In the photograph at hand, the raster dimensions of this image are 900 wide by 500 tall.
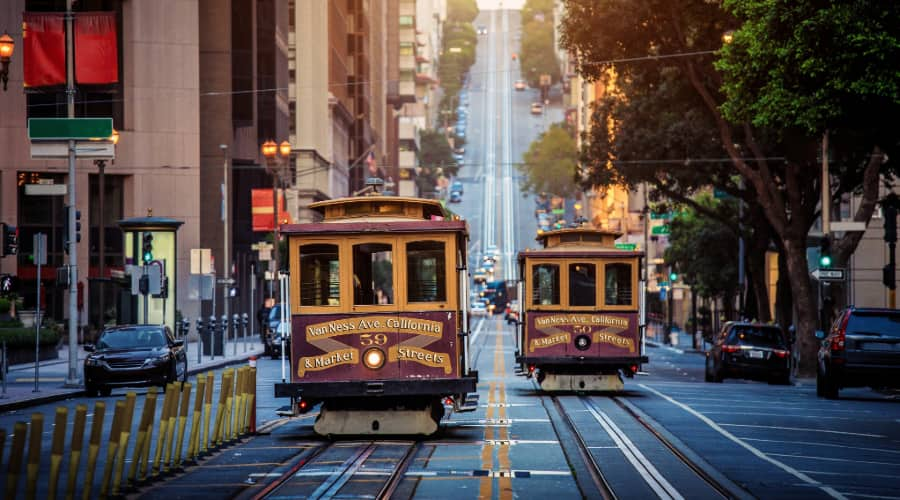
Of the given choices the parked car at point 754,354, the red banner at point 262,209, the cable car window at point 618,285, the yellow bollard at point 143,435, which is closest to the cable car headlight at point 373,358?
the yellow bollard at point 143,435

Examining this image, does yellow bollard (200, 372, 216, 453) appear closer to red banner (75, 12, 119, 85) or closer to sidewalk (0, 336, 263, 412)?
sidewalk (0, 336, 263, 412)

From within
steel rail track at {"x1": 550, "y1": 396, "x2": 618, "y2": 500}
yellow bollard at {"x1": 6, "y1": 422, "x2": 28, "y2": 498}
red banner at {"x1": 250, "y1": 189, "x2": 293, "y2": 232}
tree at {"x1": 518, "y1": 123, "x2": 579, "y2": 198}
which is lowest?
steel rail track at {"x1": 550, "y1": 396, "x2": 618, "y2": 500}

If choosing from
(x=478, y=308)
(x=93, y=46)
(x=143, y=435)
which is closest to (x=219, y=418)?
(x=143, y=435)

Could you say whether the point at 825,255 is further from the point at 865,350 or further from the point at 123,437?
the point at 123,437

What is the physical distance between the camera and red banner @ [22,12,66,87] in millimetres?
39375

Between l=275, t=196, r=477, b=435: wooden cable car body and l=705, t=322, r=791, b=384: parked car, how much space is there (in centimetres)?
2053

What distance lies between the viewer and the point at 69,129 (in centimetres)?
3647

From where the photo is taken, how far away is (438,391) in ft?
67.3

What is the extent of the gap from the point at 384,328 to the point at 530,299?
11853 millimetres

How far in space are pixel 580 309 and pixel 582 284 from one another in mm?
515

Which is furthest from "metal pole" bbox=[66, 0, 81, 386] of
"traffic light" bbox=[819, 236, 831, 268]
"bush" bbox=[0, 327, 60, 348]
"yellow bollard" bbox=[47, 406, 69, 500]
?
"yellow bollard" bbox=[47, 406, 69, 500]

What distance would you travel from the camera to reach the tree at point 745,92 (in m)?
30.7

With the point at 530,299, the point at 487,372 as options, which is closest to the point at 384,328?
the point at 530,299

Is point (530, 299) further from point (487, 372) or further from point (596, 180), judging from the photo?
point (596, 180)
